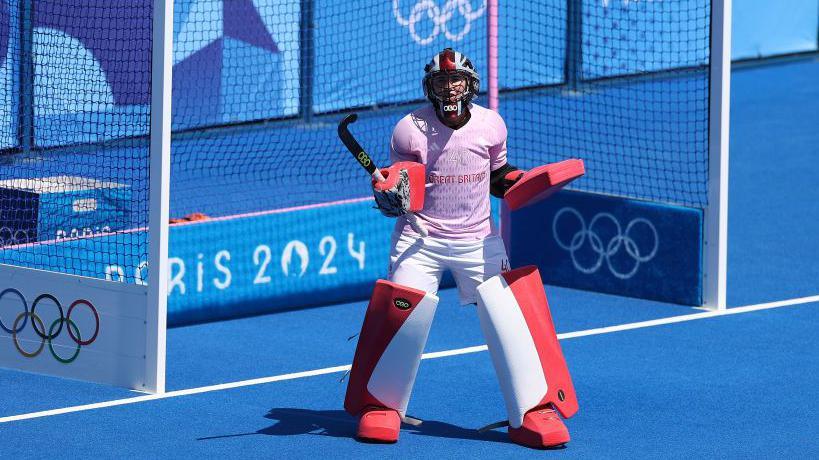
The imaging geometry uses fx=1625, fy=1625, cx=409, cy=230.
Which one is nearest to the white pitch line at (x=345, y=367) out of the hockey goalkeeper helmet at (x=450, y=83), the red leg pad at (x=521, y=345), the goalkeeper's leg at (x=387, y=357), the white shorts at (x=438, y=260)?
the goalkeeper's leg at (x=387, y=357)

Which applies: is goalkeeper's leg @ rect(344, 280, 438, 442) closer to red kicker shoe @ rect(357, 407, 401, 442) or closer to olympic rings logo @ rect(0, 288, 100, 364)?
red kicker shoe @ rect(357, 407, 401, 442)

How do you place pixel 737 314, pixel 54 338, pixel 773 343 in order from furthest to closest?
pixel 737 314 < pixel 773 343 < pixel 54 338

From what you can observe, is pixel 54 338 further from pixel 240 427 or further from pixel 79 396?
pixel 240 427

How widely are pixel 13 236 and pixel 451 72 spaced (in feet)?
11.5

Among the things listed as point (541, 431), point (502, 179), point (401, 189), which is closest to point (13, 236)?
point (401, 189)

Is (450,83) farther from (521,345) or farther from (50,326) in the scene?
(50,326)

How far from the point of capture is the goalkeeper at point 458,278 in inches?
320

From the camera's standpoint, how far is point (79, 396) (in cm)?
902

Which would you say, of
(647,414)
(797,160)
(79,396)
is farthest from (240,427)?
(797,160)

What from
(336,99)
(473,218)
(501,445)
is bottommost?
(501,445)

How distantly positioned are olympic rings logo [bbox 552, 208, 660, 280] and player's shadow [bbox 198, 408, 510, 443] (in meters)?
3.27

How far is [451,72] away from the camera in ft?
26.8

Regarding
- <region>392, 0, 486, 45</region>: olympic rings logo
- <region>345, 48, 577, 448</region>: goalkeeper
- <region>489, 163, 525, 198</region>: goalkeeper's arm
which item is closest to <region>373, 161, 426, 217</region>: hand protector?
<region>345, 48, 577, 448</region>: goalkeeper

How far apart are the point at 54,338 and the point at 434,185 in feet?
8.58
